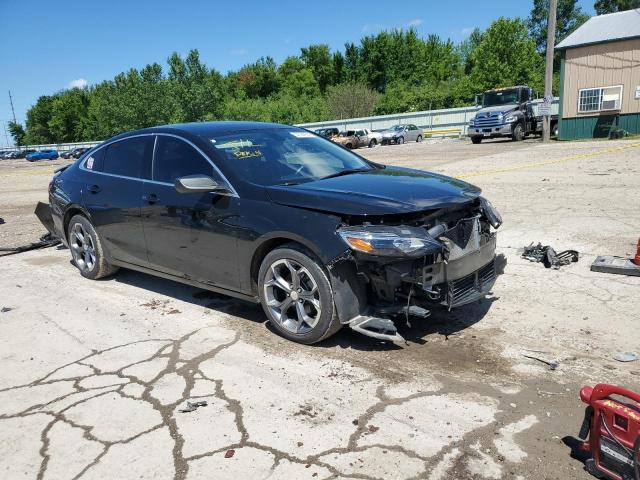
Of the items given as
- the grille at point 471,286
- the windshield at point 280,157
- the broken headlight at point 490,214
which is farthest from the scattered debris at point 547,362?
the windshield at point 280,157

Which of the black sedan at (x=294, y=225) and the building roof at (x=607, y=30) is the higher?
the building roof at (x=607, y=30)

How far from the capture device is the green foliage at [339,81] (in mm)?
56375

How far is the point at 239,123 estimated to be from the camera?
522 cm

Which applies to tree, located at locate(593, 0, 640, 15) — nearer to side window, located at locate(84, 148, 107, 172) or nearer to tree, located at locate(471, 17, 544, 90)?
tree, located at locate(471, 17, 544, 90)

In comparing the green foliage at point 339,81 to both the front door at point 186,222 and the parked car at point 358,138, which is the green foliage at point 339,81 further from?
the front door at point 186,222

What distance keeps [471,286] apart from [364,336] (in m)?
0.91

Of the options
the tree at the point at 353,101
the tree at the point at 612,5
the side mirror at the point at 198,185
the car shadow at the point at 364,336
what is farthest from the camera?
the tree at the point at 612,5

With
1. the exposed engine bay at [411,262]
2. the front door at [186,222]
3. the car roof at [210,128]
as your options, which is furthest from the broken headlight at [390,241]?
the car roof at [210,128]

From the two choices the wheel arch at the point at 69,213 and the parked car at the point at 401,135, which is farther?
the parked car at the point at 401,135

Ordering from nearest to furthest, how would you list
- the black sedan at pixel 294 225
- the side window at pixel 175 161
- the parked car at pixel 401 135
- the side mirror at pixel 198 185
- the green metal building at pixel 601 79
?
the black sedan at pixel 294 225 → the side mirror at pixel 198 185 → the side window at pixel 175 161 → the green metal building at pixel 601 79 → the parked car at pixel 401 135

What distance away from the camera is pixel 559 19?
74.4m

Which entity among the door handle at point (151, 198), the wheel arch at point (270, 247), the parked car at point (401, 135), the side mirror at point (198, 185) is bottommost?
the parked car at point (401, 135)

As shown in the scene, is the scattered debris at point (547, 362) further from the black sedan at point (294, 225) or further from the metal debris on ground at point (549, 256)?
the metal debris on ground at point (549, 256)

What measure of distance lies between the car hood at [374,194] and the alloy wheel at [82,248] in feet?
9.37
